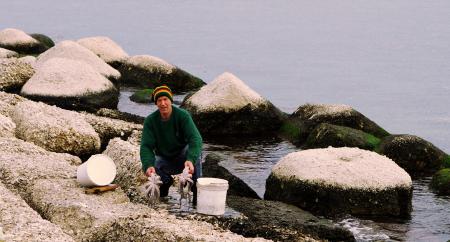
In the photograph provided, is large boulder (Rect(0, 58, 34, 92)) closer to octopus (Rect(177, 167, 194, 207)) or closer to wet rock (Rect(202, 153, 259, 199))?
wet rock (Rect(202, 153, 259, 199))

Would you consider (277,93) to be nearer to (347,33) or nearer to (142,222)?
(142,222)

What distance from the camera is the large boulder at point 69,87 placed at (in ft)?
95.3

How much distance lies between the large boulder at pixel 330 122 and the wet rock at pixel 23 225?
16.0m

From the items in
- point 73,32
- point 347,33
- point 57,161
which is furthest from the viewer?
point 347,33

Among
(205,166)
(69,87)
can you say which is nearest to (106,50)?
(69,87)

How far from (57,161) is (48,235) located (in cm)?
485

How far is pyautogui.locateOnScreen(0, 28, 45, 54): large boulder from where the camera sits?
47812mm

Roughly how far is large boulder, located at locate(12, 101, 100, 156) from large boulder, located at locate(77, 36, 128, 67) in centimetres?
2260

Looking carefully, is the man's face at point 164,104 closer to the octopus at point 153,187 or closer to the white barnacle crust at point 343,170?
the octopus at point 153,187

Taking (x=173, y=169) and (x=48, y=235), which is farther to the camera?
(x=173, y=169)

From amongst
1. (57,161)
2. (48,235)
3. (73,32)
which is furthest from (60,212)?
(73,32)

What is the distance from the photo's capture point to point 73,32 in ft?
281

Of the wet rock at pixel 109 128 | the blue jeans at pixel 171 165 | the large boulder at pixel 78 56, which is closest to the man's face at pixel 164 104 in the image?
the blue jeans at pixel 171 165

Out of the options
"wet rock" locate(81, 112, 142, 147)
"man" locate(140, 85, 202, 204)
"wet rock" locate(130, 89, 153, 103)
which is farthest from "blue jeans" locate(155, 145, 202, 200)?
"wet rock" locate(130, 89, 153, 103)
